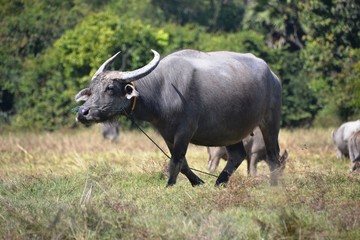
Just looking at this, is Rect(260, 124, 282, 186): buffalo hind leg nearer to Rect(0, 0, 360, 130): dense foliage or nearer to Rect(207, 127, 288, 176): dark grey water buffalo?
Rect(207, 127, 288, 176): dark grey water buffalo

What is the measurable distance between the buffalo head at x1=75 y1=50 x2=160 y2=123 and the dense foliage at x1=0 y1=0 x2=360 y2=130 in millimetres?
15884

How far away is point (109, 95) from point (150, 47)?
22016mm

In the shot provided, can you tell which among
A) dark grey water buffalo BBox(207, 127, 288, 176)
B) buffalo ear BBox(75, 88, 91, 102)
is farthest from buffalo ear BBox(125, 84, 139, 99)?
dark grey water buffalo BBox(207, 127, 288, 176)

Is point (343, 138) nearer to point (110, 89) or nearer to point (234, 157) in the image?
point (234, 157)

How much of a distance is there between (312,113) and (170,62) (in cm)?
2261

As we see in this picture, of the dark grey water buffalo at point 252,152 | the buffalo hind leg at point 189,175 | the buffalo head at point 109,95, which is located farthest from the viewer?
the dark grey water buffalo at point 252,152

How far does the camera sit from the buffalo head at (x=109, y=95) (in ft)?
40.9

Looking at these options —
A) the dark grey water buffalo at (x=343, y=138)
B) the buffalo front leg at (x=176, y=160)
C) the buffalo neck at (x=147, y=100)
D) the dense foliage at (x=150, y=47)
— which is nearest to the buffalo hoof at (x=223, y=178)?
the buffalo front leg at (x=176, y=160)

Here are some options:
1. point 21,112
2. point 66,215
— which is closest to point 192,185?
point 66,215

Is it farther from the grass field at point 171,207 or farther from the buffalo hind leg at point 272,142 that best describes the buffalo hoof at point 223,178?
the buffalo hind leg at point 272,142

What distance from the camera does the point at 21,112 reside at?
35.4 metres

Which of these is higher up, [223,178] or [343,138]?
[223,178]

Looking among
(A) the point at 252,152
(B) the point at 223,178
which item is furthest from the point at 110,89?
(A) the point at 252,152

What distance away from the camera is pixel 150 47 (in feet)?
113
